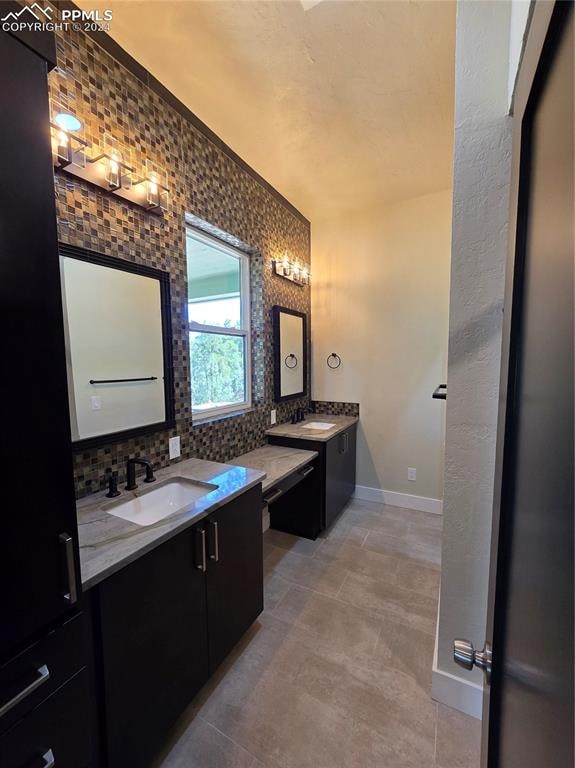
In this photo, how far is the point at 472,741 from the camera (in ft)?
4.12

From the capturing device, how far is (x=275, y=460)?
2.32m

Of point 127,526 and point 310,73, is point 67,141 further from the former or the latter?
point 127,526

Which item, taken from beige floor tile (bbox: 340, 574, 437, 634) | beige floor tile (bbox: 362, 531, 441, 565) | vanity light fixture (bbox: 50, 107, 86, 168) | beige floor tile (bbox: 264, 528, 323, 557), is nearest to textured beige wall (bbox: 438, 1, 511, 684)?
beige floor tile (bbox: 340, 574, 437, 634)

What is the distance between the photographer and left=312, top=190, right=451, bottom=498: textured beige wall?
9.80 ft

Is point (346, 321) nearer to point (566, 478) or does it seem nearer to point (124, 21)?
point (124, 21)

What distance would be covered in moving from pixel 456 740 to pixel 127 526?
5.11ft

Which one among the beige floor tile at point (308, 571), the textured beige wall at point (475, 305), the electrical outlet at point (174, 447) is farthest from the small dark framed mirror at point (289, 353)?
the textured beige wall at point (475, 305)

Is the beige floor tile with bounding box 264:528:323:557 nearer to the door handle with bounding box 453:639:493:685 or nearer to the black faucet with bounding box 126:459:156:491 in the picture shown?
the black faucet with bounding box 126:459:156:491

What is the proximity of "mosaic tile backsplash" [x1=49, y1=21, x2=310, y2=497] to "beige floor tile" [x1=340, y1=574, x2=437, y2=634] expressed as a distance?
3.98 feet

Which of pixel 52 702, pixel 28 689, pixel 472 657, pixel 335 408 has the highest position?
pixel 335 408

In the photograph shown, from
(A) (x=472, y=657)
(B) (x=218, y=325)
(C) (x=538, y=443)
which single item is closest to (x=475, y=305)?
(C) (x=538, y=443)

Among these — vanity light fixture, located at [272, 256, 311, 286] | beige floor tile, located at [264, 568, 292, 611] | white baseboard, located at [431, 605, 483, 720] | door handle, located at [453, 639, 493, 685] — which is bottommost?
beige floor tile, located at [264, 568, 292, 611]

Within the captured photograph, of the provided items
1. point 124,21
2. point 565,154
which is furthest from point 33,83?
point 124,21

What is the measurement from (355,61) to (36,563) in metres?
2.45
